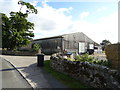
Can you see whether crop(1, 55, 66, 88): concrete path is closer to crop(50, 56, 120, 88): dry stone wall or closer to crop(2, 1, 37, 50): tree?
crop(50, 56, 120, 88): dry stone wall

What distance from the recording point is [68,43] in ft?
101

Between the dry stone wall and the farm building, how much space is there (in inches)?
825

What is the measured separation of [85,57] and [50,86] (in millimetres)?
3937

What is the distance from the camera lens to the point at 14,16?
96.8 ft

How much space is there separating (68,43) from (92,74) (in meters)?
25.1

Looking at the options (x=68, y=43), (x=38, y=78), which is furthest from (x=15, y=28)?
(x=38, y=78)

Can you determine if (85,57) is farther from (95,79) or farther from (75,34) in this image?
(75,34)

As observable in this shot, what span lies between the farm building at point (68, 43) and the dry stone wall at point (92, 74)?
68.8 ft

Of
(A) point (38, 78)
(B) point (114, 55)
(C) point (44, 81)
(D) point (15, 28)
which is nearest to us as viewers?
(B) point (114, 55)

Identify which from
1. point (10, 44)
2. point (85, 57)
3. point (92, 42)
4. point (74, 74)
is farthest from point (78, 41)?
point (74, 74)

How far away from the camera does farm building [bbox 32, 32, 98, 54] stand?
29.9 meters

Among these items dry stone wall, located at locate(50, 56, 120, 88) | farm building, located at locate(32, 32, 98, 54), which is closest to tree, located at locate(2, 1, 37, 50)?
farm building, located at locate(32, 32, 98, 54)

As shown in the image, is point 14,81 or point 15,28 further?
point 15,28

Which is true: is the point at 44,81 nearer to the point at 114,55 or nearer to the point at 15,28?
the point at 114,55
